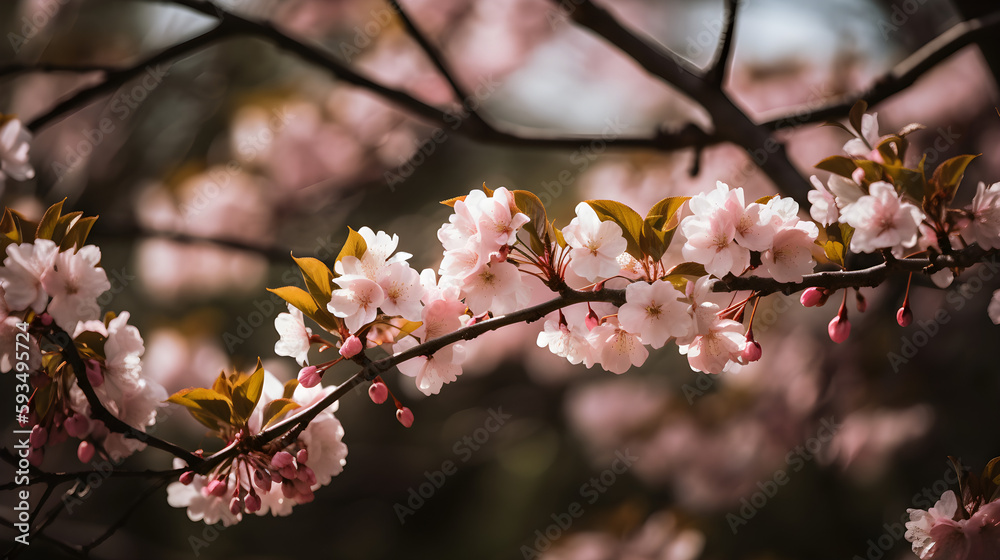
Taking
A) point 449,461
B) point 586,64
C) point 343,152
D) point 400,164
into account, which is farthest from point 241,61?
point 449,461

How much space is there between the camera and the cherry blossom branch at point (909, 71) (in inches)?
32.8

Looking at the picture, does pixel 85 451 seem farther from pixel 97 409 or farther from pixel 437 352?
pixel 437 352

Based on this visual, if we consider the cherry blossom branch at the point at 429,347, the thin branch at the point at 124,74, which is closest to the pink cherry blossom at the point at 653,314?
the cherry blossom branch at the point at 429,347

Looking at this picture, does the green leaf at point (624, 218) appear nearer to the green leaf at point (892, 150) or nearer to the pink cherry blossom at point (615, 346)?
the pink cherry blossom at point (615, 346)

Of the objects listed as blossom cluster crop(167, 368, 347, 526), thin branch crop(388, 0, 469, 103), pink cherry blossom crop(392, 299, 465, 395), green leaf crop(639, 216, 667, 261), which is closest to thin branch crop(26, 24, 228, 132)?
thin branch crop(388, 0, 469, 103)

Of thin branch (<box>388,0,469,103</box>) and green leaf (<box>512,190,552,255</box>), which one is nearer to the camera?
green leaf (<box>512,190,552,255</box>)

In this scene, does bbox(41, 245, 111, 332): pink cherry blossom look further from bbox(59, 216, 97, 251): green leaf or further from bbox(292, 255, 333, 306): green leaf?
bbox(292, 255, 333, 306): green leaf

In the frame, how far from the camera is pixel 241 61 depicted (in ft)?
8.55

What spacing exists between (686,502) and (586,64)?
6.68 ft

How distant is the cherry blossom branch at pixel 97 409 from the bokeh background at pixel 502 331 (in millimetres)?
1153

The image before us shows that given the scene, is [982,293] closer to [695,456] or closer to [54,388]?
[695,456]

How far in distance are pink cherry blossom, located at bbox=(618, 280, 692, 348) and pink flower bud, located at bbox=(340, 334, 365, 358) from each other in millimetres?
212

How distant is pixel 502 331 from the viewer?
2711 millimetres

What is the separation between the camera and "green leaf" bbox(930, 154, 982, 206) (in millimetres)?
459
